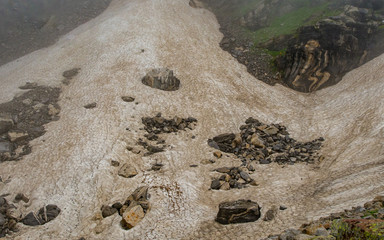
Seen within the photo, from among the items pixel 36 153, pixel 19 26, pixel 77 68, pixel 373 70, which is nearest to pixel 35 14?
pixel 19 26

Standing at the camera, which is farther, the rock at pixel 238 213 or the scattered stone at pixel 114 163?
the scattered stone at pixel 114 163

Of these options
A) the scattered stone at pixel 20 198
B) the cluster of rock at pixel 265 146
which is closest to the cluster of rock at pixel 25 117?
the scattered stone at pixel 20 198

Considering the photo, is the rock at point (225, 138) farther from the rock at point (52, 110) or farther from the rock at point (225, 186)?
the rock at point (52, 110)

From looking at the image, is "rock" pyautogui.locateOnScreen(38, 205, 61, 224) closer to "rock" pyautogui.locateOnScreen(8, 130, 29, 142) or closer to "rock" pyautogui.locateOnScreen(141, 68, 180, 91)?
"rock" pyautogui.locateOnScreen(8, 130, 29, 142)

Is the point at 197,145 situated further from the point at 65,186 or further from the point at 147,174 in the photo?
the point at 65,186

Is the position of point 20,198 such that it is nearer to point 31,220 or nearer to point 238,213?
Answer: point 31,220

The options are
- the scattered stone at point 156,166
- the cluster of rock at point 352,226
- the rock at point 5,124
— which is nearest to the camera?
the cluster of rock at point 352,226

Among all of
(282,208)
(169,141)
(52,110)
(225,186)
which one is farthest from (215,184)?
(52,110)
